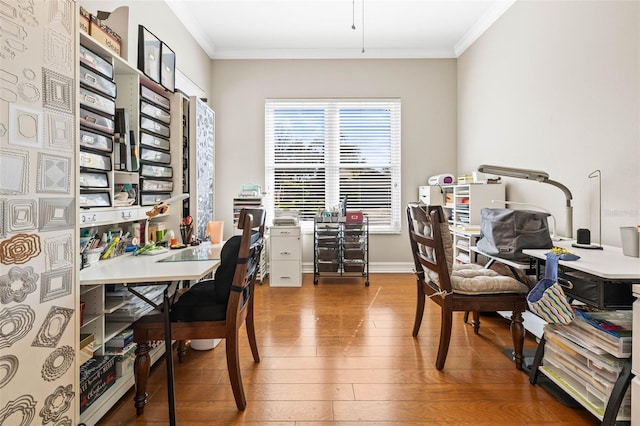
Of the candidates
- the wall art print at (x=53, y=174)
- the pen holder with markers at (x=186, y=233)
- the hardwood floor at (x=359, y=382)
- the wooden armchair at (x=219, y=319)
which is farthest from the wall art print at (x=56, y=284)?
the pen holder with markers at (x=186, y=233)

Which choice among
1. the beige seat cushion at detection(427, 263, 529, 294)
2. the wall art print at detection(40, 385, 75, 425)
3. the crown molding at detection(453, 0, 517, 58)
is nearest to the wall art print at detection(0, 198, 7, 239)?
the wall art print at detection(40, 385, 75, 425)

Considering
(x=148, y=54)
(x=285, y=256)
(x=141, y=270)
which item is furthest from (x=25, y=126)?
(x=285, y=256)

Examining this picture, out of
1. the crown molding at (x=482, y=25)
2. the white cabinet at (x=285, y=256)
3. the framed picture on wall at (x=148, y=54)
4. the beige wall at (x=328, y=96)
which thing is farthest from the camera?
the beige wall at (x=328, y=96)

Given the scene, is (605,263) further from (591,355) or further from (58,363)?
(58,363)

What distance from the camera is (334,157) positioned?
15.1 ft

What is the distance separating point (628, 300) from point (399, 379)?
116 cm

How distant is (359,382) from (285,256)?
221cm

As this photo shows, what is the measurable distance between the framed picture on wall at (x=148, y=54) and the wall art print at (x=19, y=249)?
1.75m

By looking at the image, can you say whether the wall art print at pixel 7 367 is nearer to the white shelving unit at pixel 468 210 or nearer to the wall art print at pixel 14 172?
the wall art print at pixel 14 172

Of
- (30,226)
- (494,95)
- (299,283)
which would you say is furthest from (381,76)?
(30,226)

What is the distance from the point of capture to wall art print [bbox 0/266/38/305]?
3.54ft

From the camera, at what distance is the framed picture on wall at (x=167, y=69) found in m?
2.71

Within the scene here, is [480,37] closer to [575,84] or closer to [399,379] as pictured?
[575,84]

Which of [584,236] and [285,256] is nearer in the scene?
[584,236]
